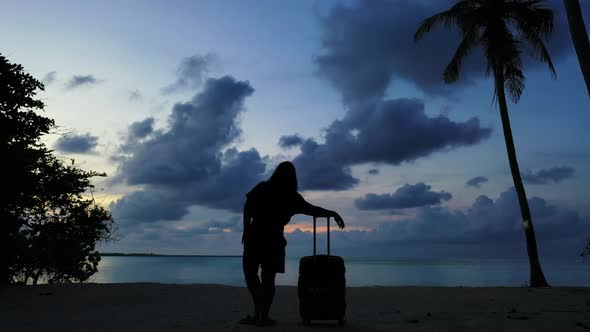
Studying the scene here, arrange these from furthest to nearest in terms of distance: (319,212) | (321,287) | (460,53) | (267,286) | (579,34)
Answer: (460,53) → (579,34) → (319,212) → (267,286) → (321,287)

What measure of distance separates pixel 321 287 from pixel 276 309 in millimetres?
3243

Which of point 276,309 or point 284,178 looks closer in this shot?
point 284,178

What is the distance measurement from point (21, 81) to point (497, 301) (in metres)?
13.0

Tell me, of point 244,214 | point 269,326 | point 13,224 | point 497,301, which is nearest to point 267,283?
point 269,326

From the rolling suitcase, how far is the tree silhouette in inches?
360

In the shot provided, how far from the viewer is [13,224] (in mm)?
13414

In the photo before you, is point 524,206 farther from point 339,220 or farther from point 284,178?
point 284,178

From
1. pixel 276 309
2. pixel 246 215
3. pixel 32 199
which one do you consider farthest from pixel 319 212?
pixel 32 199

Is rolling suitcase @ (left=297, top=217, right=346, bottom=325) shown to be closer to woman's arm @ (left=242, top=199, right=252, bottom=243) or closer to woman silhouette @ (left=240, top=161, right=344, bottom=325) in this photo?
woman silhouette @ (left=240, top=161, right=344, bottom=325)

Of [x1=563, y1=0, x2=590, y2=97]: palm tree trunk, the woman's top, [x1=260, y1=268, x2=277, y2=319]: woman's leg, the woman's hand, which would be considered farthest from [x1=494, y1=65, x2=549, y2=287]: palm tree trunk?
[x1=260, y1=268, x2=277, y2=319]: woman's leg

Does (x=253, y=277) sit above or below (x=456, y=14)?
below

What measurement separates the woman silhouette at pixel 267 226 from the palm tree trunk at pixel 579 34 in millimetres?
5446

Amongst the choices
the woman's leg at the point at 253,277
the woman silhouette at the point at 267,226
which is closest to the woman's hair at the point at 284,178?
the woman silhouette at the point at 267,226

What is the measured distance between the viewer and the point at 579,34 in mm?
8719
